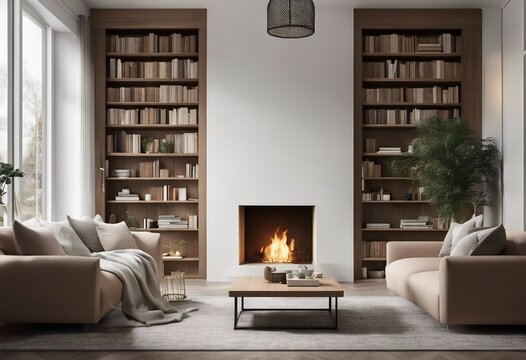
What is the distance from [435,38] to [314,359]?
5.82 meters

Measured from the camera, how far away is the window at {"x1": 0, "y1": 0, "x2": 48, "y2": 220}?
22.1ft

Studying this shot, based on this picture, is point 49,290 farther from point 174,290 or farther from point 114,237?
point 174,290

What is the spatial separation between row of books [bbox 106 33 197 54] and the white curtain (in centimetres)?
39

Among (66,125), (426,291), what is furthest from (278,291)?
(66,125)

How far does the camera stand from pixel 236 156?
874cm

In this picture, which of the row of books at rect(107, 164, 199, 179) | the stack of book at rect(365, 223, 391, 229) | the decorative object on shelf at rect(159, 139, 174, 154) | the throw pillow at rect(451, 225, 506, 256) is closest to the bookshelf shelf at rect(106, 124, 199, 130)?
the decorative object on shelf at rect(159, 139, 174, 154)

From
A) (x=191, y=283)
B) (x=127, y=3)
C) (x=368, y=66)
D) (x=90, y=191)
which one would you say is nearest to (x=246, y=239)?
(x=191, y=283)

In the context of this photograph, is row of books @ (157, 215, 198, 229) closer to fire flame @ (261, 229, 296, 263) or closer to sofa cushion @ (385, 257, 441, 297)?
fire flame @ (261, 229, 296, 263)

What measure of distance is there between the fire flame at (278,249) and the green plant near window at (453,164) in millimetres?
1881

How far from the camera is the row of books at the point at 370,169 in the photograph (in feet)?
29.4

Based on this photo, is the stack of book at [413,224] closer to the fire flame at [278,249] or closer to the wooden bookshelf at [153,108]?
the fire flame at [278,249]

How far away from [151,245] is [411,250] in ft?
8.68

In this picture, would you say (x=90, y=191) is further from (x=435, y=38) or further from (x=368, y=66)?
(x=435, y=38)


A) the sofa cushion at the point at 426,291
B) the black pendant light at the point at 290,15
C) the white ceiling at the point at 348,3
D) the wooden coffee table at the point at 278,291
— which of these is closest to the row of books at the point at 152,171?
the white ceiling at the point at 348,3
